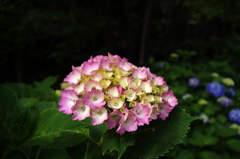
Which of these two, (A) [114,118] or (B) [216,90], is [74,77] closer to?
(A) [114,118]

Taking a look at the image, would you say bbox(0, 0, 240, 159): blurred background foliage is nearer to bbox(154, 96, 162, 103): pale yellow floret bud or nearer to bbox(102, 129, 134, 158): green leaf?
bbox(102, 129, 134, 158): green leaf

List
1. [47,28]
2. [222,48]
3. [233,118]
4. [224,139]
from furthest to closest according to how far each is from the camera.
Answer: [222,48], [47,28], [233,118], [224,139]

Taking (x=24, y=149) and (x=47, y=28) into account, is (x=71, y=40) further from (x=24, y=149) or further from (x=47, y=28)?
(x=24, y=149)

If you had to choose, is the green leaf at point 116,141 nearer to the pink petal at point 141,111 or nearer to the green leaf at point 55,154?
the pink petal at point 141,111

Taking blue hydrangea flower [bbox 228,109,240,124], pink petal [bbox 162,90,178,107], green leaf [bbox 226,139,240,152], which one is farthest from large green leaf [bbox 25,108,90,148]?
blue hydrangea flower [bbox 228,109,240,124]

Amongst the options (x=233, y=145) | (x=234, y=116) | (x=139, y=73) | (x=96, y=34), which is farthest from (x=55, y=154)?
(x=96, y=34)

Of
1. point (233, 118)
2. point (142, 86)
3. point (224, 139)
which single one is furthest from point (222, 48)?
point (142, 86)
